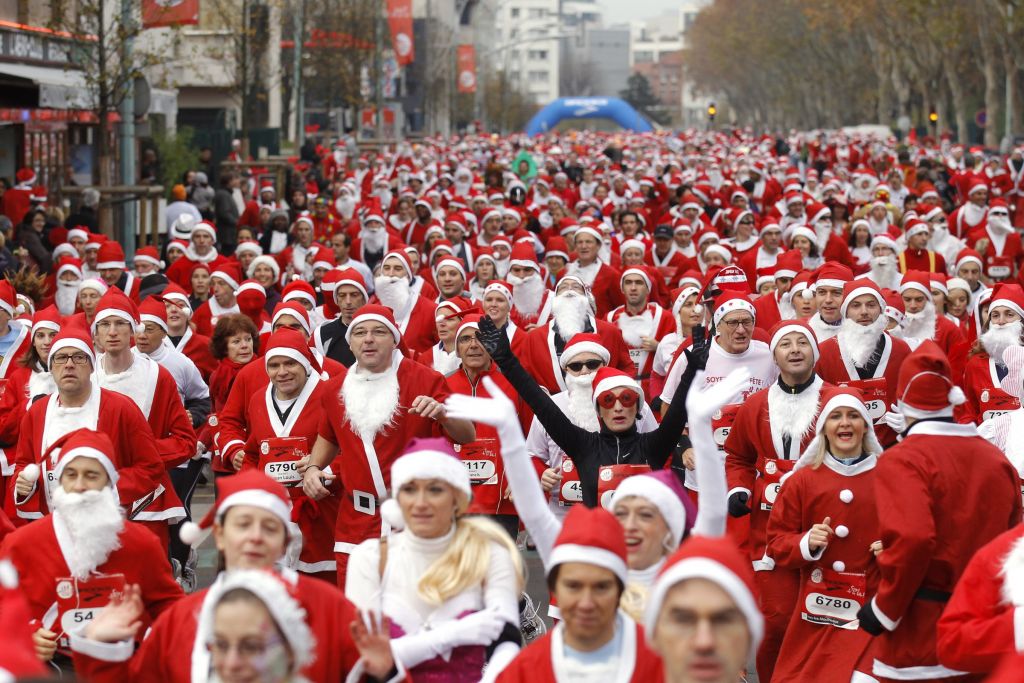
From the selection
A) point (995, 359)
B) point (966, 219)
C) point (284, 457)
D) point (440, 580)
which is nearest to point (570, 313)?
point (995, 359)

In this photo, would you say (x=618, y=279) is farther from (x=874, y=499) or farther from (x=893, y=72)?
(x=893, y=72)

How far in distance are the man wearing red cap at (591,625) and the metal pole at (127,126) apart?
1670cm

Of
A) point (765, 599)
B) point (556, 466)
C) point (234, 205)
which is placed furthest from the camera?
point (234, 205)

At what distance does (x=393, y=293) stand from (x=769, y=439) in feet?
17.6

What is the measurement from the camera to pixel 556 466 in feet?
28.2

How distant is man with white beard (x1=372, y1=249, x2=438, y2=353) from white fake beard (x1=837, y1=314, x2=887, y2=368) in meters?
3.53

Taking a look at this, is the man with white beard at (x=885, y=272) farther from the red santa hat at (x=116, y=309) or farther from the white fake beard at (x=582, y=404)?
the red santa hat at (x=116, y=309)

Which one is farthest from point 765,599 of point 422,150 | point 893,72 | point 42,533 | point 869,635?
point 893,72

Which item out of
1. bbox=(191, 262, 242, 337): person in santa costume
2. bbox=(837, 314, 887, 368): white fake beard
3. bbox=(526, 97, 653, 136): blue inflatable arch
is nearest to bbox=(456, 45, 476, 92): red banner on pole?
bbox=(526, 97, 653, 136): blue inflatable arch

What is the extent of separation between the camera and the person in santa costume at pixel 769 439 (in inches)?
323

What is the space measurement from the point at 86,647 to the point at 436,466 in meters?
1.23

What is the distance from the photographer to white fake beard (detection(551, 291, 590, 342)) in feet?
36.4

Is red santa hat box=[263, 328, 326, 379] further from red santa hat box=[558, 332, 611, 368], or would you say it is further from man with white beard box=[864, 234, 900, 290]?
man with white beard box=[864, 234, 900, 290]

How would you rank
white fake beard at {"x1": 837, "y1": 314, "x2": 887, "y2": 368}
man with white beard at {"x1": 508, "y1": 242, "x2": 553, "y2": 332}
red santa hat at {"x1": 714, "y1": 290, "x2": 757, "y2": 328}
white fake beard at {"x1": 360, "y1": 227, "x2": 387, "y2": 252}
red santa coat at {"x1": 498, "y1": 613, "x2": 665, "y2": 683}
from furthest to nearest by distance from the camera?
1. white fake beard at {"x1": 360, "y1": 227, "x2": 387, "y2": 252}
2. man with white beard at {"x1": 508, "y1": 242, "x2": 553, "y2": 332}
3. white fake beard at {"x1": 837, "y1": 314, "x2": 887, "y2": 368}
4. red santa hat at {"x1": 714, "y1": 290, "x2": 757, "y2": 328}
5. red santa coat at {"x1": 498, "y1": 613, "x2": 665, "y2": 683}
